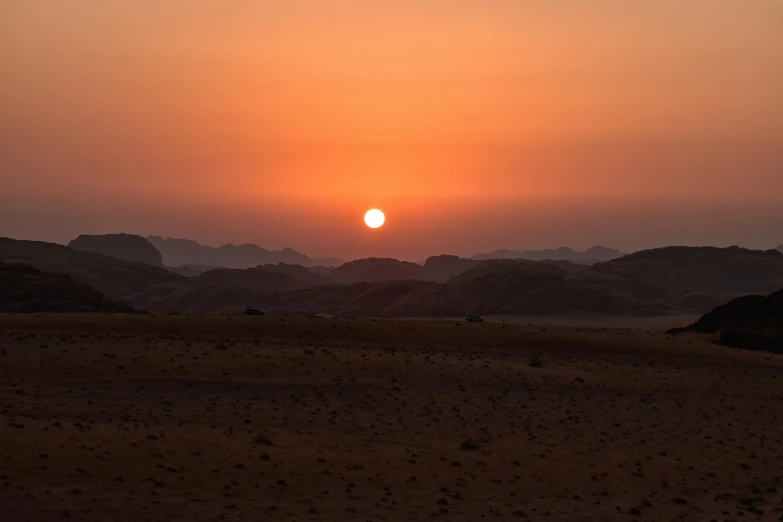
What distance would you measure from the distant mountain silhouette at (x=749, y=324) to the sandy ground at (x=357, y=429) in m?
15.7

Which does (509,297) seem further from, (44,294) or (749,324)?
(44,294)

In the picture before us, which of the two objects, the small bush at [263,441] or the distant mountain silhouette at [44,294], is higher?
the distant mountain silhouette at [44,294]

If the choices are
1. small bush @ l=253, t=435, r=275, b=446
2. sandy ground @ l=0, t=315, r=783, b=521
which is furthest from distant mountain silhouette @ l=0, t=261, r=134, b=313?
small bush @ l=253, t=435, r=275, b=446

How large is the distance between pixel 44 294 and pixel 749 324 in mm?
76695

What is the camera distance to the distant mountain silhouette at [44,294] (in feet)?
273

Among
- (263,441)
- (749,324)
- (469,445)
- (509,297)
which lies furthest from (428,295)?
(263,441)

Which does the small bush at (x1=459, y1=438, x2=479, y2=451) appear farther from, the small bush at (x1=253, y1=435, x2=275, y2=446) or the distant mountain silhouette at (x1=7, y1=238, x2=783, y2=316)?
the distant mountain silhouette at (x1=7, y1=238, x2=783, y2=316)

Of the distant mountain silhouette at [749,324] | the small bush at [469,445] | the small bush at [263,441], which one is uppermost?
the distant mountain silhouette at [749,324]

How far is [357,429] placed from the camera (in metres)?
28.5

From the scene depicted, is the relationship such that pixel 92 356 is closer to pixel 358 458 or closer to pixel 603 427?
pixel 358 458

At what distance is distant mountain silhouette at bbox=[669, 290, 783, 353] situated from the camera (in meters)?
66.5

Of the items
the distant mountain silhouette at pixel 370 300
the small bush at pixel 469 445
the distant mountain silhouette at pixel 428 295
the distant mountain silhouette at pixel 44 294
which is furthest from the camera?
the distant mountain silhouette at pixel 370 300

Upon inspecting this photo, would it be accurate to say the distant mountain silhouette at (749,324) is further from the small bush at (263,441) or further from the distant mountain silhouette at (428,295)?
the distant mountain silhouette at (428,295)

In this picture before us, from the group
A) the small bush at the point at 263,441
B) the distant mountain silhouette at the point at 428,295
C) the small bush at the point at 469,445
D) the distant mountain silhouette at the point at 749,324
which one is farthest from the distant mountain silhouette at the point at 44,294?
the small bush at the point at 469,445
